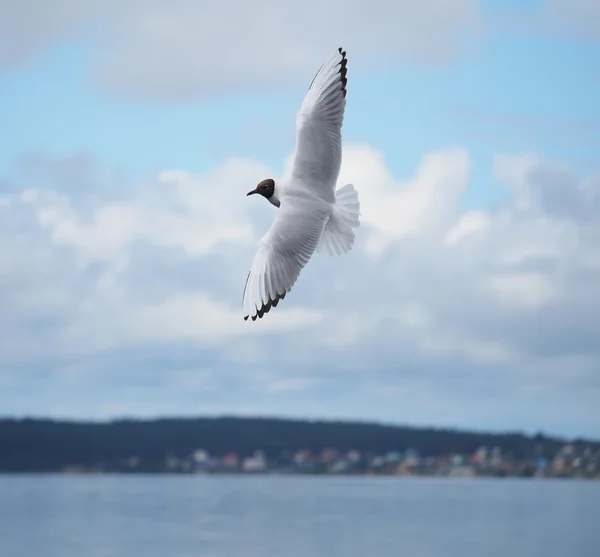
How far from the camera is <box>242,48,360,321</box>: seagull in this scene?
10992 mm

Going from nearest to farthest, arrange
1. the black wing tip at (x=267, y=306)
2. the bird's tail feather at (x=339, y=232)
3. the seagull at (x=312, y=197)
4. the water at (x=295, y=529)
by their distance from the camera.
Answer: the black wing tip at (x=267, y=306) < the seagull at (x=312, y=197) < the bird's tail feather at (x=339, y=232) < the water at (x=295, y=529)

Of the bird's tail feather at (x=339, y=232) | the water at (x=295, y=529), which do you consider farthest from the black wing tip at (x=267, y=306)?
the water at (x=295, y=529)

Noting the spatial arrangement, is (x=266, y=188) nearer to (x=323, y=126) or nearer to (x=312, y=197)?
(x=312, y=197)

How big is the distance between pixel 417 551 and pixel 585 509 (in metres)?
68.9

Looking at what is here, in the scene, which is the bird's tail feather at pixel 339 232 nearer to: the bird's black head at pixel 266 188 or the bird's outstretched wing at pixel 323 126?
the bird's outstretched wing at pixel 323 126

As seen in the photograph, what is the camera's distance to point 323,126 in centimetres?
1170

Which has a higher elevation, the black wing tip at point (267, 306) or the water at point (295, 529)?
the black wing tip at point (267, 306)

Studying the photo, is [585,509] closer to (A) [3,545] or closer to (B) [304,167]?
(A) [3,545]

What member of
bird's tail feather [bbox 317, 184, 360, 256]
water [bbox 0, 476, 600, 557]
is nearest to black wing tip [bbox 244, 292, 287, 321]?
bird's tail feather [bbox 317, 184, 360, 256]

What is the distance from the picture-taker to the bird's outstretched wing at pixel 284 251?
34.9 feet

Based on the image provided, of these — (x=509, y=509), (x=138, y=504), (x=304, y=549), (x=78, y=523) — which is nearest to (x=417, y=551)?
(x=304, y=549)

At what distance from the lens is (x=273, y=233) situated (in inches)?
436

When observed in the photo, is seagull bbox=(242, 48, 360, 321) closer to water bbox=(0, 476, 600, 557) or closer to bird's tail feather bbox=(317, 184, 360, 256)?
bird's tail feather bbox=(317, 184, 360, 256)

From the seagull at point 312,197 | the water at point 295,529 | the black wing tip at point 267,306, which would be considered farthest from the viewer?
the water at point 295,529
